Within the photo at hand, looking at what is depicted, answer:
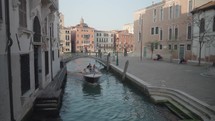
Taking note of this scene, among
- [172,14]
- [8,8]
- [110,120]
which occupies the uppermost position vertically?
[172,14]

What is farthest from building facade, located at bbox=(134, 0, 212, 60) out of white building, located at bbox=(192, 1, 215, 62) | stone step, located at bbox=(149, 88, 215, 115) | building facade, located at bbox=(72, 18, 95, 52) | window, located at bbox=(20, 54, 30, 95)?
building facade, located at bbox=(72, 18, 95, 52)

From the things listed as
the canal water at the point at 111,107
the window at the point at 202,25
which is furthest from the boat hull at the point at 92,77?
the window at the point at 202,25

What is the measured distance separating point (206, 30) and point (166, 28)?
40.4 feet

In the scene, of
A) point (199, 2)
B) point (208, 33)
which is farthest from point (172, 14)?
point (208, 33)

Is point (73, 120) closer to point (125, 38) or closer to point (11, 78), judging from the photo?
point (11, 78)

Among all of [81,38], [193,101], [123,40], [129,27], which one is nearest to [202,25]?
[193,101]

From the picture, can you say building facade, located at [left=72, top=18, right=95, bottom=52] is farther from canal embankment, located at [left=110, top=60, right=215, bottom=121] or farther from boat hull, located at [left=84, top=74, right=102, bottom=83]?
canal embankment, located at [left=110, top=60, right=215, bottom=121]

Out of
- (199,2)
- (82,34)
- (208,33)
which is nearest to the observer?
(208,33)

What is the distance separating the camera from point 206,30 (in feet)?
80.4

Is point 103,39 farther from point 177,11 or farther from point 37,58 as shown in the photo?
point 37,58

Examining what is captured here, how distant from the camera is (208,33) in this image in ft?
79.8

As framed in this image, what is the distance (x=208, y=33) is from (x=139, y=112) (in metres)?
17.8

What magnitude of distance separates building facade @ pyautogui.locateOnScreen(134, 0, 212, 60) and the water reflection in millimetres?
16608

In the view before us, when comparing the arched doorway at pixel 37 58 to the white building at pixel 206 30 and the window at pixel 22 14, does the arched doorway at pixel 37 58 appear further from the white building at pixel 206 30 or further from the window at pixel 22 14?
the white building at pixel 206 30
